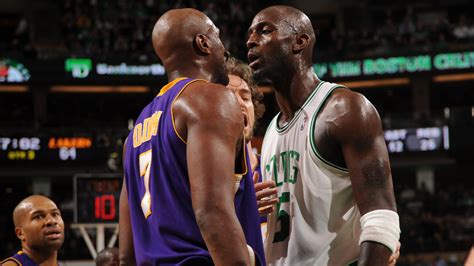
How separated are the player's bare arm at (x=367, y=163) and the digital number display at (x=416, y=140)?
897 inches

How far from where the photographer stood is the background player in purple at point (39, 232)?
6535mm

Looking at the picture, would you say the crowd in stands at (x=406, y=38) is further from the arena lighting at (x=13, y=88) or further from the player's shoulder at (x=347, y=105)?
the player's shoulder at (x=347, y=105)

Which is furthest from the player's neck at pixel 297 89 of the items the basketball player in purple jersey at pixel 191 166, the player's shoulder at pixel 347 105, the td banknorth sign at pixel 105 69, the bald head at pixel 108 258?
the td banknorth sign at pixel 105 69

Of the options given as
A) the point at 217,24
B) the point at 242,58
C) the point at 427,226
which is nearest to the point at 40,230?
the point at 427,226

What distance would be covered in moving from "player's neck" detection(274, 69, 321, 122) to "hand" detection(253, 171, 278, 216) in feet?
1.48

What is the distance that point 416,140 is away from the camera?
26.4m

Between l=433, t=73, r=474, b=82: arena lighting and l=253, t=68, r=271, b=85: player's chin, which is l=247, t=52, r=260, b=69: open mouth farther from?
l=433, t=73, r=474, b=82: arena lighting

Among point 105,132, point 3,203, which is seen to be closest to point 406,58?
point 105,132

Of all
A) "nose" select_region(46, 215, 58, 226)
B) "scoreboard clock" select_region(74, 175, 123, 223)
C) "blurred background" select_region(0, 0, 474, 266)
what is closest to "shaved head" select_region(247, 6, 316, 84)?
"nose" select_region(46, 215, 58, 226)

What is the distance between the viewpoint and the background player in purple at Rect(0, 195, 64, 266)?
6.54 meters

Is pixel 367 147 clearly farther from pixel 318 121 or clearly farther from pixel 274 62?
pixel 274 62

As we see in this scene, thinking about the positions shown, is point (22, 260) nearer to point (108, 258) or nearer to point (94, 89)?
point (108, 258)

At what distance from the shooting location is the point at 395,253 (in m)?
3.54

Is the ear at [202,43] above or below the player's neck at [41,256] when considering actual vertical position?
above
